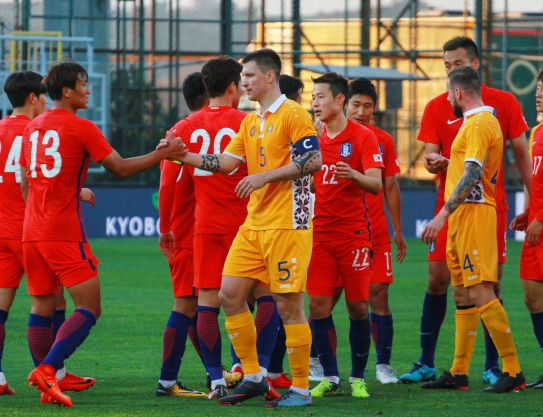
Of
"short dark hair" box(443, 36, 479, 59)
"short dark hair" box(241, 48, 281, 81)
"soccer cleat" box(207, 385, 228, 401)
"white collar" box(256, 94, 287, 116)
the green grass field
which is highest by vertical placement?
"short dark hair" box(443, 36, 479, 59)

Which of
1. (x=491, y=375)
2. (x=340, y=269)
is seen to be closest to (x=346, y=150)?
(x=340, y=269)

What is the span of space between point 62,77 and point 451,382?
10.8ft

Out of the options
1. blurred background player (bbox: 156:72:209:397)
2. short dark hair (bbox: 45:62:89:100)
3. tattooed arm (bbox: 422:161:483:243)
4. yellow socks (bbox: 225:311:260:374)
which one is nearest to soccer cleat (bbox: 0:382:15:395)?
blurred background player (bbox: 156:72:209:397)

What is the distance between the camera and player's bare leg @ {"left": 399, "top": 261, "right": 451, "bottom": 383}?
29.2ft

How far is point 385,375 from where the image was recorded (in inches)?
349

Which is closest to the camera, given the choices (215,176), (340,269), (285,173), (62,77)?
(285,173)

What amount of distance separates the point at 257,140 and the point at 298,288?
937mm

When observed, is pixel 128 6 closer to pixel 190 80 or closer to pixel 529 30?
pixel 529 30

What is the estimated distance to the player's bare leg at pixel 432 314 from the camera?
8.91 metres

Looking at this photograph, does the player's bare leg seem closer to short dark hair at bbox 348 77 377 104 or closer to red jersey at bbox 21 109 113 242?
short dark hair at bbox 348 77 377 104

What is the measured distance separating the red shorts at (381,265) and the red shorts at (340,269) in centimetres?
81

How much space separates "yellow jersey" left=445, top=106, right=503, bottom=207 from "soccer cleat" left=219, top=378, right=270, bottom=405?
5.98 ft

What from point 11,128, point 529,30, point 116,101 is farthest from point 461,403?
point 529,30

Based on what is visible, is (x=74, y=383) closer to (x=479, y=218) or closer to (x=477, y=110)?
(x=479, y=218)
